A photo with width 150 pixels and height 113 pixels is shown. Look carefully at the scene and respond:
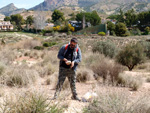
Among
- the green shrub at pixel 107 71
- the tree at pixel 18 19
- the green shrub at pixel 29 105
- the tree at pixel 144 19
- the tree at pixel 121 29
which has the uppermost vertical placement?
the tree at pixel 18 19

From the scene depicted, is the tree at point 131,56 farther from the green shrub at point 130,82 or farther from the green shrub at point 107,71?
the green shrub at point 130,82

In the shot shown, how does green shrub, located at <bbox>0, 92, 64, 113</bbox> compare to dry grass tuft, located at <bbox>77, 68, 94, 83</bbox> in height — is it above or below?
above

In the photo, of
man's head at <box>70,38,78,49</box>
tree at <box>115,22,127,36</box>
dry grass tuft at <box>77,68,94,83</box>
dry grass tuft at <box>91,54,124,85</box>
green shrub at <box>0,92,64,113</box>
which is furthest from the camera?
tree at <box>115,22,127,36</box>

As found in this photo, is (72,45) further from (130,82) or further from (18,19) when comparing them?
(18,19)

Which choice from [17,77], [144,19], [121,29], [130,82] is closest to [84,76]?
[130,82]

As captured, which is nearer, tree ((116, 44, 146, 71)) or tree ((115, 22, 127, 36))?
tree ((116, 44, 146, 71))

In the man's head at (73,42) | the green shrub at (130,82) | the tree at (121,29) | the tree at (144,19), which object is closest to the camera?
the man's head at (73,42)

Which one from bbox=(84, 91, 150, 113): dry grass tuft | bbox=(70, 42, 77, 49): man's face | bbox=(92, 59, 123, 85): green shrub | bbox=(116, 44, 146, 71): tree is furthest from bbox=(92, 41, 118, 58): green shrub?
bbox=(84, 91, 150, 113): dry grass tuft

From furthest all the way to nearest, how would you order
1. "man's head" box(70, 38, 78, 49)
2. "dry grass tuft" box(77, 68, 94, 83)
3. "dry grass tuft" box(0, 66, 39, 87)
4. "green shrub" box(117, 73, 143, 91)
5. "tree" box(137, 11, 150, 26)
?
"tree" box(137, 11, 150, 26), "dry grass tuft" box(77, 68, 94, 83), "green shrub" box(117, 73, 143, 91), "dry grass tuft" box(0, 66, 39, 87), "man's head" box(70, 38, 78, 49)

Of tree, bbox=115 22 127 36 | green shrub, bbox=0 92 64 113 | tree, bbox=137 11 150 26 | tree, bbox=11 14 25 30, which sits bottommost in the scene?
green shrub, bbox=0 92 64 113

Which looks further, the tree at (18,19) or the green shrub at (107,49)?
the tree at (18,19)

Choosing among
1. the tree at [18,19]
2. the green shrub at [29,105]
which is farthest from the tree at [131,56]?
the tree at [18,19]

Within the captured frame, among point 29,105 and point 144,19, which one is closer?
point 29,105

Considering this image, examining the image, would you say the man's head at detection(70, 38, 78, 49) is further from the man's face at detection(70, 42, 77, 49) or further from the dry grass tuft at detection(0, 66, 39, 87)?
the dry grass tuft at detection(0, 66, 39, 87)
